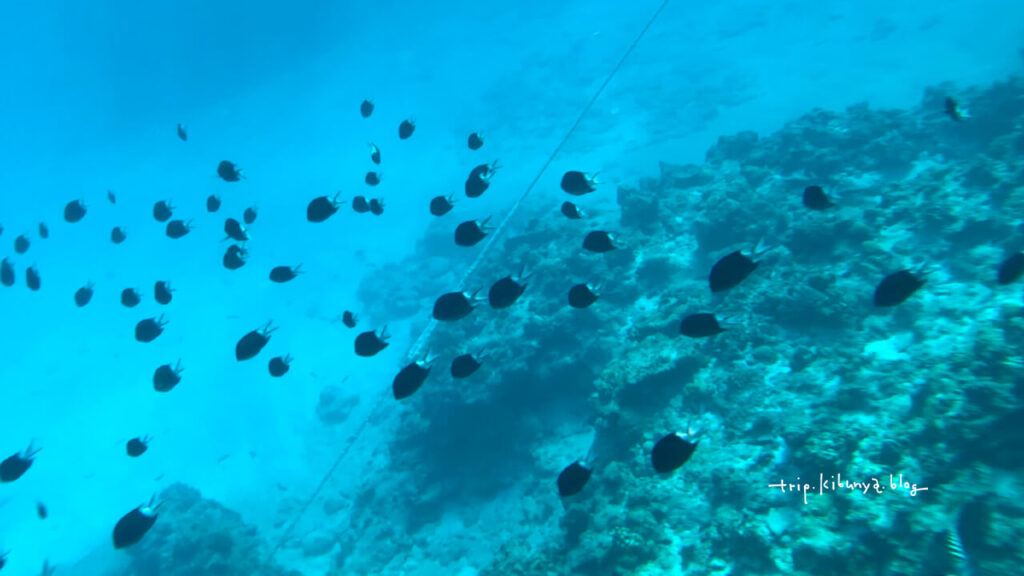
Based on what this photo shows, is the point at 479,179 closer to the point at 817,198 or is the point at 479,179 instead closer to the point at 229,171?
the point at 817,198

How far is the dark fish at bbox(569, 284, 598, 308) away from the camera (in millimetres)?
5695

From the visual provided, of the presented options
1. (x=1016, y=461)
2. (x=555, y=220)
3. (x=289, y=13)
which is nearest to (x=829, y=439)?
(x=1016, y=461)

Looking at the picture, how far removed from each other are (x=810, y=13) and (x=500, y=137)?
28.6 metres

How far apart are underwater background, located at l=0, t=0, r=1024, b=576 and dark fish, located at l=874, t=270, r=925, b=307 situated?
228 centimetres

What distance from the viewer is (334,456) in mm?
19547

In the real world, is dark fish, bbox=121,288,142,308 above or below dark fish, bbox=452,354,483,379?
above

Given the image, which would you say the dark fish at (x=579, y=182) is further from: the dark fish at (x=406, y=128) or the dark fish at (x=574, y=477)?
the dark fish at (x=406, y=128)

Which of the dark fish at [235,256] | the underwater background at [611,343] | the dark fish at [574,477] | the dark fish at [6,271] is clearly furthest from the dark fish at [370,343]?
the dark fish at [6,271]

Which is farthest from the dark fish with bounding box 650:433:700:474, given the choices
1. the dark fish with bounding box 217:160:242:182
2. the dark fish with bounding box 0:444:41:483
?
the dark fish with bounding box 217:160:242:182

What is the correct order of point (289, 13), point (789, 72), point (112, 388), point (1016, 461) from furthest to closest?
point (289, 13)
point (789, 72)
point (112, 388)
point (1016, 461)

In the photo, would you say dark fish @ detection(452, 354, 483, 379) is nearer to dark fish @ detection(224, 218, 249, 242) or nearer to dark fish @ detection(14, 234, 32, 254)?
dark fish @ detection(224, 218, 249, 242)

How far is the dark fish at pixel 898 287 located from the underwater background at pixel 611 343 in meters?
2.28

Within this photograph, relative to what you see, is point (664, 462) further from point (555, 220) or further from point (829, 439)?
point (555, 220)

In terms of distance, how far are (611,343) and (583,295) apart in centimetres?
680
